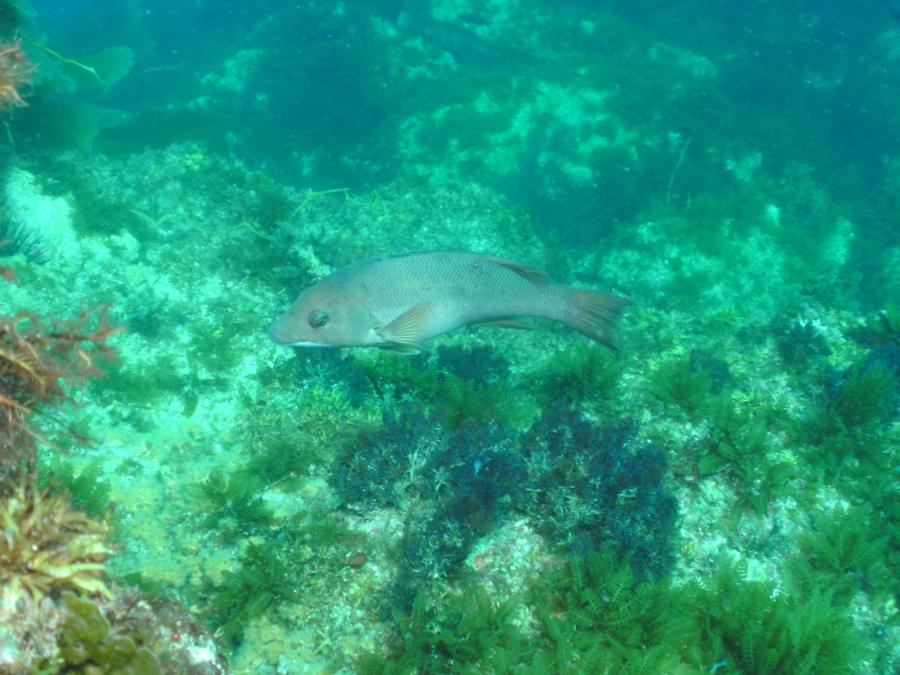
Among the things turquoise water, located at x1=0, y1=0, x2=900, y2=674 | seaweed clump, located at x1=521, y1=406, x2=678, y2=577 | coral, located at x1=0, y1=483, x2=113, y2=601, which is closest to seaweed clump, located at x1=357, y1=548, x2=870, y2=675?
turquoise water, located at x1=0, y1=0, x2=900, y2=674

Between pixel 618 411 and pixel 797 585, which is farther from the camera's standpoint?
pixel 618 411

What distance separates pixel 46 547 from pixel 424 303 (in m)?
3.50

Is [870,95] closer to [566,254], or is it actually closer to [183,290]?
[566,254]

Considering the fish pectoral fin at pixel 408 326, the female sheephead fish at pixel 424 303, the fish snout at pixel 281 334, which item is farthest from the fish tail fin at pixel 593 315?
the fish snout at pixel 281 334

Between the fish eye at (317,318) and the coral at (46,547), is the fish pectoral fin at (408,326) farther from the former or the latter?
the coral at (46,547)

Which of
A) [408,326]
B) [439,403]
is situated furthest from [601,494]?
[408,326]

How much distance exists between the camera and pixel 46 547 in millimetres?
2078

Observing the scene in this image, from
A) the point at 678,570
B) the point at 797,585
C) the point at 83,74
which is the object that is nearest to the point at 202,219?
the point at 678,570

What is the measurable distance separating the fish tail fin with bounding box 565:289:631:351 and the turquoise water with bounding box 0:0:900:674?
44 cm

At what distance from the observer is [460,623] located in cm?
363

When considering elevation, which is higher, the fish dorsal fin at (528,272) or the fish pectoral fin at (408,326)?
the fish dorsal fin at (528,272)

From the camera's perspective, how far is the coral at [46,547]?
6.31 feet

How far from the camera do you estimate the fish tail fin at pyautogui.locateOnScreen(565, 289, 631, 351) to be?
5301 mm

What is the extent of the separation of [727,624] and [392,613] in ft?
8.39
